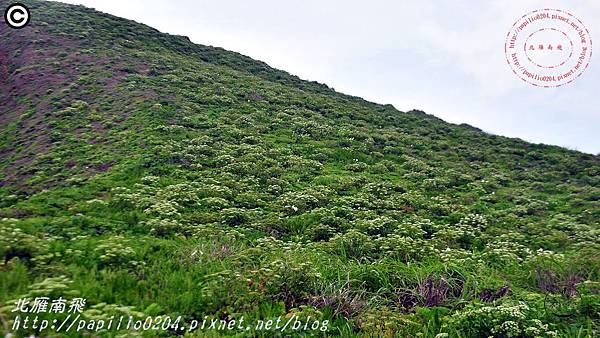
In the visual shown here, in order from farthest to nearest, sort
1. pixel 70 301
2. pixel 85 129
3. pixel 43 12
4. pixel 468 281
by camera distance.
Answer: pixel 43 12 < pixel 85 129 < pixel 468 281 < pixel 70 301

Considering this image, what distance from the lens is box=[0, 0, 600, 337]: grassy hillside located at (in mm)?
7754

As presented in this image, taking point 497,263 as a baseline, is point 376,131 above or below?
above

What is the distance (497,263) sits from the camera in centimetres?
1180

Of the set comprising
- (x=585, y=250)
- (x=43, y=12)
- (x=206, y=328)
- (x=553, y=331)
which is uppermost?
(x=43, y=12)

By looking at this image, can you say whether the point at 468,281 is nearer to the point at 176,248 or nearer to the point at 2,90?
the point at 176,248

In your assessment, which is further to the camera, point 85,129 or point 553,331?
point 85,129

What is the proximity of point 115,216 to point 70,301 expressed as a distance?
19.4 ft

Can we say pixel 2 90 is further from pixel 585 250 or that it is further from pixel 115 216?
pixel 585 250

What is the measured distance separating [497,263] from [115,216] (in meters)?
10.9

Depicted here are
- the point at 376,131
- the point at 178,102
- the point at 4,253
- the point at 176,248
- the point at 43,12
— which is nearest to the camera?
the point at 4,253

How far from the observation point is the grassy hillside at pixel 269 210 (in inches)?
305

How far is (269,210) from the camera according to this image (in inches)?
604

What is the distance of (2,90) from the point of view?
100 feet

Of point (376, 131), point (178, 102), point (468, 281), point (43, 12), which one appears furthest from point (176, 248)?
point (43, 12)
